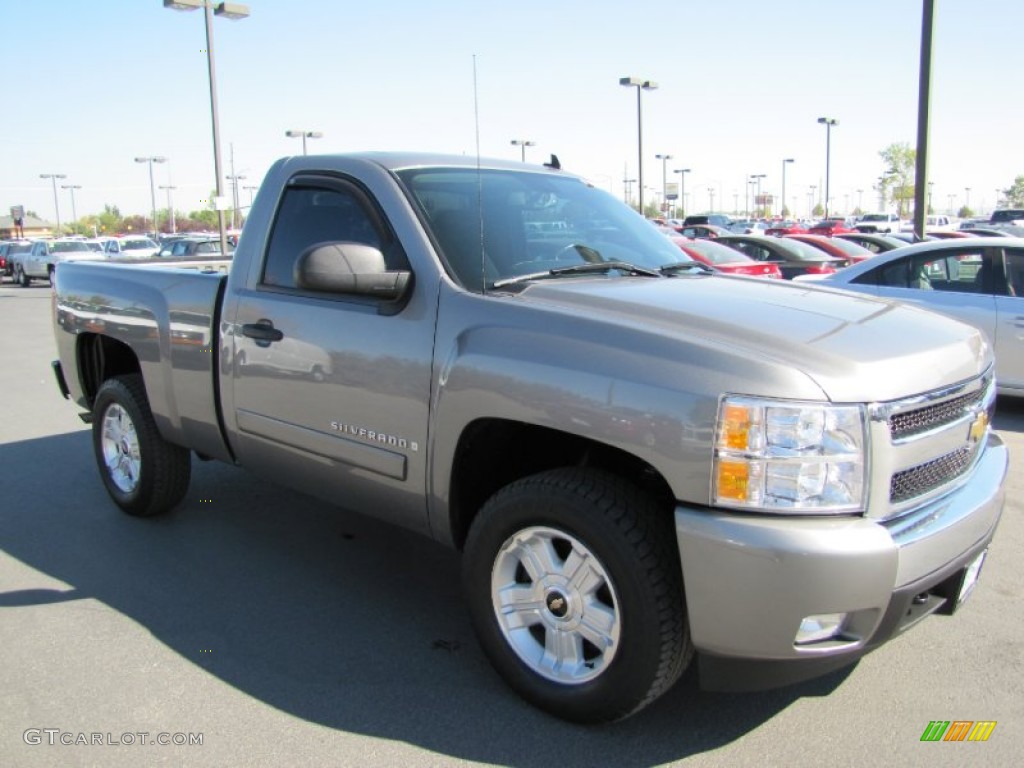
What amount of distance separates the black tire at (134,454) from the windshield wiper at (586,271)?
2497mm

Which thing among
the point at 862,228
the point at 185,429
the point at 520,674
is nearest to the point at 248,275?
the point at 185,429

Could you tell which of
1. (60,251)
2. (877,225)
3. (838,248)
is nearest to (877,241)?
(838,248)

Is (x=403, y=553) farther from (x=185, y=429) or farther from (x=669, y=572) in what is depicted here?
(x=669, y=572)

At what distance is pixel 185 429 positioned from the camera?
4.56 m

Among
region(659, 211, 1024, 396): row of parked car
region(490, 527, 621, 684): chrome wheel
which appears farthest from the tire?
region(659, 211, 1024, 396): row of parked car

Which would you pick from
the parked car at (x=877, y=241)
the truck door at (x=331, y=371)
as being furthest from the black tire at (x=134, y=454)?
the parked car at (x=877, y=241)

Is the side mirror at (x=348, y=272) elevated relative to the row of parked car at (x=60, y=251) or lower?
elevated

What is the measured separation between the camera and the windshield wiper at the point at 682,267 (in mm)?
3977

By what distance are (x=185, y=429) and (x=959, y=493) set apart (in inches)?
139

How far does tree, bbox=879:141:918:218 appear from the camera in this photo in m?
66.9

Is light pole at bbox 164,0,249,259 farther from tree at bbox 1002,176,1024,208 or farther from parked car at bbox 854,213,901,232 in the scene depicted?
tree at bbox 1002,176,1024,208

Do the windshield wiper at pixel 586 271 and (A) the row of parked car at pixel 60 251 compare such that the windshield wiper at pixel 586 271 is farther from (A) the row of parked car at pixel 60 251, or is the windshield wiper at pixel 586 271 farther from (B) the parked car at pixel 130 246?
(B) the parked car at pixel 130 246

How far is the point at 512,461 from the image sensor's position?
3445mm
